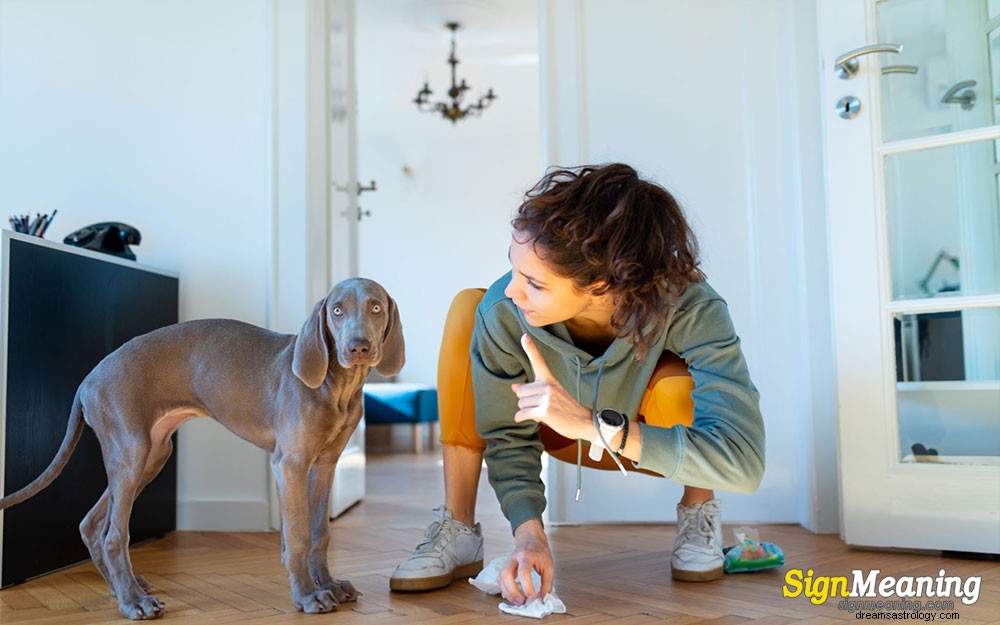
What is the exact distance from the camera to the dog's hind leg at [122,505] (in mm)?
1559

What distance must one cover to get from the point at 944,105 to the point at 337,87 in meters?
1.87

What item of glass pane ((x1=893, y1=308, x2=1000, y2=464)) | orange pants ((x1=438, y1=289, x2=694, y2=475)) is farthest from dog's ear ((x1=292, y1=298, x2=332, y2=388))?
glass pane ((x1=893, y1=308, x2=1000, y2=464))

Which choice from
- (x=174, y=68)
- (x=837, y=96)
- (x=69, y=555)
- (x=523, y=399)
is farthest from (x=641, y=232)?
(x=174, y=68)

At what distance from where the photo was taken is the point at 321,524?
5.52 ft

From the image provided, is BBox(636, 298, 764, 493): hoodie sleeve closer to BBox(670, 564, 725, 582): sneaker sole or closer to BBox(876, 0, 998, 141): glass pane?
BBox(670, 564, 725, 582): sneaker sole

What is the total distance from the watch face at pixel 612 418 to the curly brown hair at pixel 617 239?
8.5 inches

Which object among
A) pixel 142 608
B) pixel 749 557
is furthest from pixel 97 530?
pixel 749 557

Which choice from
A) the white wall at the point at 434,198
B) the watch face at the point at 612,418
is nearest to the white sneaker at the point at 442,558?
the watch face at the point at 612,418

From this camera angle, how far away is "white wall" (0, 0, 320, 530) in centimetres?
266

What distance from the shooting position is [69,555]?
2023mm

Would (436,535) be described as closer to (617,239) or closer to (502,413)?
(502,413)

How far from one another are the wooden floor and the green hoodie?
25cm

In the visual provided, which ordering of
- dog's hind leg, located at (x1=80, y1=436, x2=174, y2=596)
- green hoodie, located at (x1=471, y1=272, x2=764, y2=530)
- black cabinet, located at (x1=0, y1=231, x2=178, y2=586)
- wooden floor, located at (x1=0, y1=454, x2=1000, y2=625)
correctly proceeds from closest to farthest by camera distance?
green hoodie, located at (x1=471, y1=272, x2=764, y2=530) < wooden floor, located at (x1=0, y1=454, x2=1000, y2=625) < dog's hind leg, located at (x1=80, y1=436, x2=174, y2=596) < black cabinet, located at (x1=0, y1=231, x2=178, y2=586)

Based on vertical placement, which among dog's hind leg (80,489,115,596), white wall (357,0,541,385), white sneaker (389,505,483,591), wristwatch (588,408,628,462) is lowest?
white sneaker (389,505,483,591)
